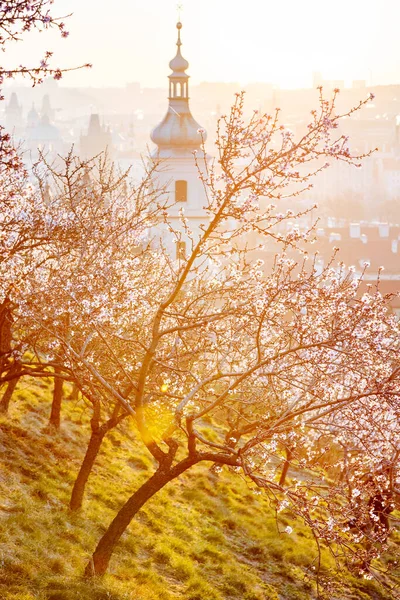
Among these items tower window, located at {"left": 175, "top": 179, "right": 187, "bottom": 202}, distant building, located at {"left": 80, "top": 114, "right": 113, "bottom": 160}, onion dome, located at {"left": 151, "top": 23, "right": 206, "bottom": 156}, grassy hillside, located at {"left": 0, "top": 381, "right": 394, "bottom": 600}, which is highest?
distant building, located at {"left": 80, "top": 114, "right": 113, "bottom": 160}

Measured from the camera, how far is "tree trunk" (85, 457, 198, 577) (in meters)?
12.0

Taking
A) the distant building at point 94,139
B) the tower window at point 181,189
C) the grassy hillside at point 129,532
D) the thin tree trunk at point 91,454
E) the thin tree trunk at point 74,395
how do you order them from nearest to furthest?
the grassy hillside at point 129,532 → the thin tree trunk at point 91,454 → the thin tree trunk at point 74,395 → the tower window at point 181,189 → the distant building at point 94,139

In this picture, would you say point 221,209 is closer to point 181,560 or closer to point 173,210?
point 181,560

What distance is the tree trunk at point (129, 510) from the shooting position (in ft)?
39.3

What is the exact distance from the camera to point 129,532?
16797 millimetres

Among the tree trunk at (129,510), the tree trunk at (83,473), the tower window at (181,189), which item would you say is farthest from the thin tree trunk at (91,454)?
the tower window at (181,189)

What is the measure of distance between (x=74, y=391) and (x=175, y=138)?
114 ft

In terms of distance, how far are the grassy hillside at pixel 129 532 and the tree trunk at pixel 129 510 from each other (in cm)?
27

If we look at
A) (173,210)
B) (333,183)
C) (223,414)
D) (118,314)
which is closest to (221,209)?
(118,314)

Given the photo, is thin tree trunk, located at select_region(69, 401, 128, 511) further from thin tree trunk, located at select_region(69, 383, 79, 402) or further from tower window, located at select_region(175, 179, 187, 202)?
tower window, located at select_region(175, 179, 187, 202)

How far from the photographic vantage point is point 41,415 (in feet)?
70.8

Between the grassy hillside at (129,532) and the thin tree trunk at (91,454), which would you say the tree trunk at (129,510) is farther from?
the thin tree trunk at (91,454)

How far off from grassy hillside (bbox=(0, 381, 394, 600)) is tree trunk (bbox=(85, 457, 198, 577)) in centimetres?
27

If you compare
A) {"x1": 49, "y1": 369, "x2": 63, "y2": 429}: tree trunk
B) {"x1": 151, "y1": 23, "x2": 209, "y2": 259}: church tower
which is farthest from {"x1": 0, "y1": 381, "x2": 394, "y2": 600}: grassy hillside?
{"x1": 151, "y1": 23, "x2": 209, "y2": 259}: church tower
